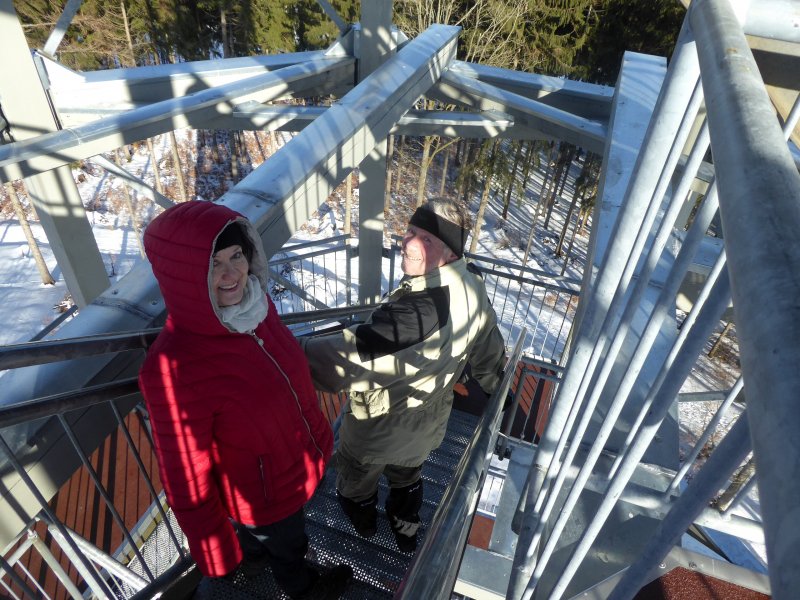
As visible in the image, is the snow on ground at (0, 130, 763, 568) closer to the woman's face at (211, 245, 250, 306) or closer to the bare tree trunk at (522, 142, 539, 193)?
the bare tree trunk at (522, 142, 539, 193)

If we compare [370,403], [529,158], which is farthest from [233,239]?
[529,158]

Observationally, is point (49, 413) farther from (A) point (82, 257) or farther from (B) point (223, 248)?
(A) point (82, 257)

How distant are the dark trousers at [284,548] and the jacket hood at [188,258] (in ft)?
3.30

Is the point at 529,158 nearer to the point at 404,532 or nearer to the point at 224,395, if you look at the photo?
the point at 404,532

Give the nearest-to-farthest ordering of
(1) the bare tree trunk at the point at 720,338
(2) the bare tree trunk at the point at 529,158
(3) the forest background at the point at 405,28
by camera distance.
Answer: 1. (1) the bare tree trunk at the point at 720,338
2. (3) the forest background at the point at 405,28
3. (2) the bare tree trunk at the point at 529,158

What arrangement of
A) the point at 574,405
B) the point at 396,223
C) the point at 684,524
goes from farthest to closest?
the point at 396,223 < the point at 574,405 < the point at 684,524

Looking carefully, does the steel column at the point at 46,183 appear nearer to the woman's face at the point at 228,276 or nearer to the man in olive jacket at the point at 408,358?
the woman's face at the point at 228,276

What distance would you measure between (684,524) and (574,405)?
0.65 metres

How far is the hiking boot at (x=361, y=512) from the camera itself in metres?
2.74

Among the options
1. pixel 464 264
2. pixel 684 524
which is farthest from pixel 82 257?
pixel 684 524

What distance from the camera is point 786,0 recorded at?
0.94 m

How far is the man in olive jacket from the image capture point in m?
2.03

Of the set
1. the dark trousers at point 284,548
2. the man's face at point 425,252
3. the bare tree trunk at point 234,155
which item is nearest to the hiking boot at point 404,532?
the dark trousers at point 284,548

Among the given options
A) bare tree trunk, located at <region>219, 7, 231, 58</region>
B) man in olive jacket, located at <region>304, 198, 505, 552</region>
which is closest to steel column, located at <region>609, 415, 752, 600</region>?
man in olive jacket, located at <region>304, 198, 505, 552</region>
